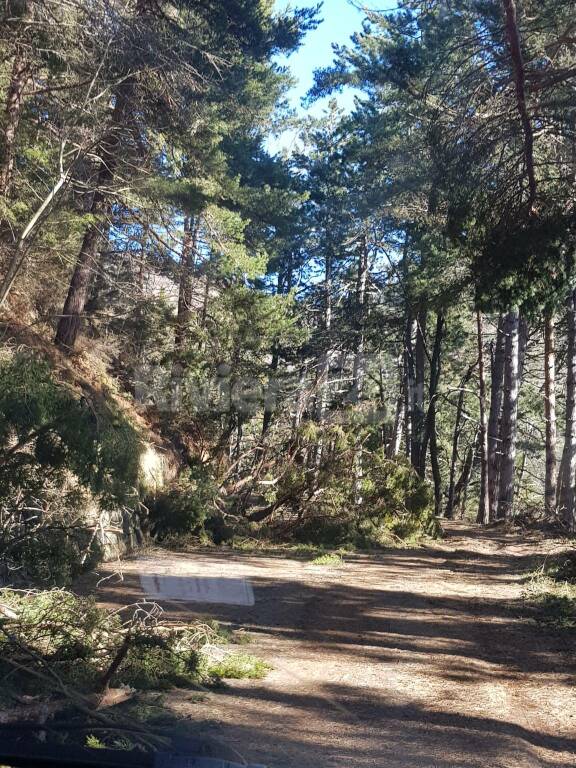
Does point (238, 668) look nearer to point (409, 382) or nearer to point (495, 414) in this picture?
point (495, 414)

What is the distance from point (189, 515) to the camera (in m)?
16.8

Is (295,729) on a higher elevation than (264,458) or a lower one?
lower

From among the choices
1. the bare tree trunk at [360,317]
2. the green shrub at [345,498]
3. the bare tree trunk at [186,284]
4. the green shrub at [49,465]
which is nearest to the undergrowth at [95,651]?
the green shrub at [49,465]

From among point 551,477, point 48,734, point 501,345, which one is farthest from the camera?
point 501,345

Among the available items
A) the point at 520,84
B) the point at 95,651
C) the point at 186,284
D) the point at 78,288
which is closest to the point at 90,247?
the point at 78,288

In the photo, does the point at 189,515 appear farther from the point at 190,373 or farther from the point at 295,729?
the point at 295,729

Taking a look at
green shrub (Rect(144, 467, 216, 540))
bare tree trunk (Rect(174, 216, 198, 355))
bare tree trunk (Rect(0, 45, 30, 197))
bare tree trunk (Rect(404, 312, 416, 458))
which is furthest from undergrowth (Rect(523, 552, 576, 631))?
bare tree trunk (Rect(404, 312, 416, 458))

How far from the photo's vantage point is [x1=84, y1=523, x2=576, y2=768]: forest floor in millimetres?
5395

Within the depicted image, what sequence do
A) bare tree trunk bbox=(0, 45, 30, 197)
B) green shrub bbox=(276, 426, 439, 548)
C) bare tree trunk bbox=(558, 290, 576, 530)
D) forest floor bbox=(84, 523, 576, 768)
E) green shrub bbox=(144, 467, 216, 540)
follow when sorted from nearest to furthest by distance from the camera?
forest floor bbox=(84, 523, 576, 768) < bare tree trunk bbox=(0, 45, 30, 197) < green shrub bbox=(144, 467, 216, 540) < green shrub bbox=(276, 426, 439, 548) < bare tree trunk bbox=(558, 290, 576, 530)

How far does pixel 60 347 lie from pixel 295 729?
13871 mm

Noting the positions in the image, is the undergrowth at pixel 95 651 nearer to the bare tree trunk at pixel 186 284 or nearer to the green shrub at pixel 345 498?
the green shrub at pixel 345 498

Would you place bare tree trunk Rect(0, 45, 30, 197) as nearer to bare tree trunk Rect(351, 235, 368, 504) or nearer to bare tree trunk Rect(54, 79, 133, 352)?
bare tree trunk Rect(54, 79, 133, 352)

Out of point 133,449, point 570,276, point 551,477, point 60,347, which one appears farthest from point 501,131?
point 551,477

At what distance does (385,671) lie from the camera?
7.69 meters
